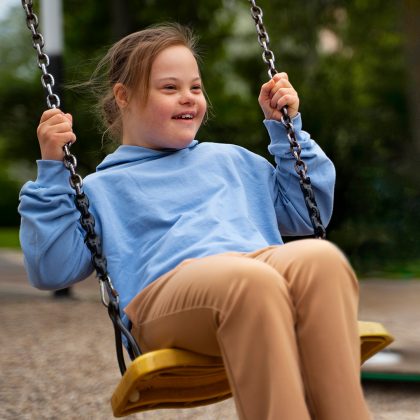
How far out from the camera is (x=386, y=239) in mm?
8805

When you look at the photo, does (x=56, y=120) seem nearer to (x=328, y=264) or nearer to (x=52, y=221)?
(x=52, y=221)

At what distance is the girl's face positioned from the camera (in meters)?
2.80

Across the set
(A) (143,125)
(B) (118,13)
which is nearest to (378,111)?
(B) (118,13)

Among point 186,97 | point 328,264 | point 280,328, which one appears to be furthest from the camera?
point 186,97

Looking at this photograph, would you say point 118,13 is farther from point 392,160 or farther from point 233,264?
point 233,264

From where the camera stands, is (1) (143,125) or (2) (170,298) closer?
(2) (170,298)

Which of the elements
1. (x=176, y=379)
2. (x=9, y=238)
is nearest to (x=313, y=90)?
(x=9, y=238)

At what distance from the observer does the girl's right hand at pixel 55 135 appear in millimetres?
2678

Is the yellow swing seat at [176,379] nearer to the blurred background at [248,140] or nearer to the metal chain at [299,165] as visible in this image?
the metal chain at [299,165]

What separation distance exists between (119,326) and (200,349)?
0.70 ft

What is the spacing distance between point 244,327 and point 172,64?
94cm

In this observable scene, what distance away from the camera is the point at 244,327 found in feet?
7.25

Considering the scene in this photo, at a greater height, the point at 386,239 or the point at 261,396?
the point at 261,396

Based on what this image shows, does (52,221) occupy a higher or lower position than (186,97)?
lower
